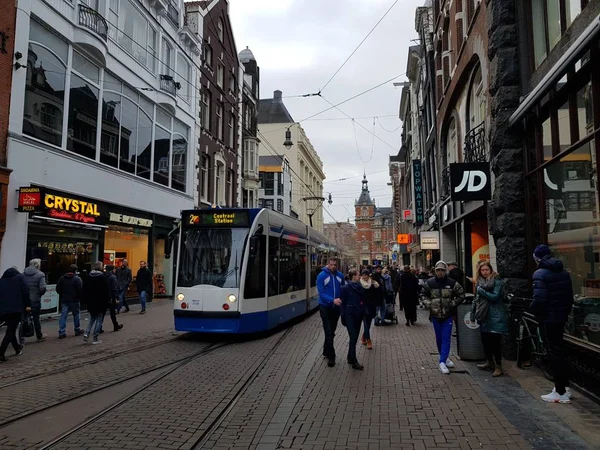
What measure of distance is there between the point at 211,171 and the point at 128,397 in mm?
23484

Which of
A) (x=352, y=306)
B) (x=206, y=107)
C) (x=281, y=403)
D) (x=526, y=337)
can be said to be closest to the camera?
(x=281, y=403)

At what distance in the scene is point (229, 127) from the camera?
32.0 m

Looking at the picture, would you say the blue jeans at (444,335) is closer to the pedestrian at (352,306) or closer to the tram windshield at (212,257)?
the pedestrian at (352,306)

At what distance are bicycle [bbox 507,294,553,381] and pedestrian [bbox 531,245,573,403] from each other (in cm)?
108

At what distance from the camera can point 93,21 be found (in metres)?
16.7

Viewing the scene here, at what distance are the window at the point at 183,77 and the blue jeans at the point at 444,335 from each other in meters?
20.0

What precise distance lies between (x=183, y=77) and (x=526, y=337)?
2171cm

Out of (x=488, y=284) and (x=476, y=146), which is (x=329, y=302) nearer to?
(x=488, y=284)

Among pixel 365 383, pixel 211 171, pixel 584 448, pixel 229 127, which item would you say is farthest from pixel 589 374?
pixel 229 127

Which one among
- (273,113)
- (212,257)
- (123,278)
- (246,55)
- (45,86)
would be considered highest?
(273,113)

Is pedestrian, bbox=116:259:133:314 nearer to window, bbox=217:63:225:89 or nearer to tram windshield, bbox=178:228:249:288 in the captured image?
tram windshield, bbox=178:228:249:288

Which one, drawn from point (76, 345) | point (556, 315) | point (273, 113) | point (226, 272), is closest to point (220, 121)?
point (226, 272)

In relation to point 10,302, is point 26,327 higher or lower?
lower

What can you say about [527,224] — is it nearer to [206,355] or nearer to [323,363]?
[323,363]
